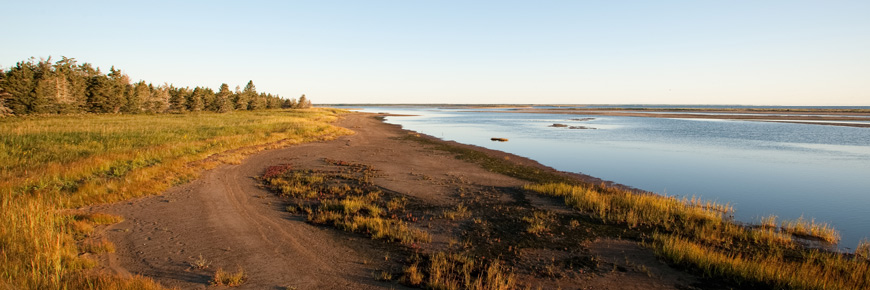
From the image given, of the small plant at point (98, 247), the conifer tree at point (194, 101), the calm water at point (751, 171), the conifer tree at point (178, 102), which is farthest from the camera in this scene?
the conifer tree at point (194, 101)

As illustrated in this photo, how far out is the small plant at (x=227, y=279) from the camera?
7.27 meters

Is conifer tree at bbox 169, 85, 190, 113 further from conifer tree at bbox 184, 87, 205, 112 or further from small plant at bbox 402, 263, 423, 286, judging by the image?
small plant at bbox 402, 263, 423, 286

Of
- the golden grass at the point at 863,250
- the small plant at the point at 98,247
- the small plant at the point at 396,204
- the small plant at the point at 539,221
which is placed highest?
the small plant at the point at 98,247

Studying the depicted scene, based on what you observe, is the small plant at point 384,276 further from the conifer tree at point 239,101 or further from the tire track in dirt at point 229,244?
the conifer tree at point 239,101

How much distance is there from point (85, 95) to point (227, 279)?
301ft

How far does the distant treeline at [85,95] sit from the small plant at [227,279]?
72.3 m

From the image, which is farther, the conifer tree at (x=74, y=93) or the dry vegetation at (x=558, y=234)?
the conifer tree at (x=74, y=93)

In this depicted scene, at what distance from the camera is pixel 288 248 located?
31.0ft

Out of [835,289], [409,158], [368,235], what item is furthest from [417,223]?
[409,158]

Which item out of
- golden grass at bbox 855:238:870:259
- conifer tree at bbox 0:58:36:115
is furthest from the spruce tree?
golden grass at bbox 855:238:870:259

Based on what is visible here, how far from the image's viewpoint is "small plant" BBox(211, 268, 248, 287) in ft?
23.8

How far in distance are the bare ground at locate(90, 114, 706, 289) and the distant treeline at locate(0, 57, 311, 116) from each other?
6589 centimetres

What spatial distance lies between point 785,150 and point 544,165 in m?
26.7

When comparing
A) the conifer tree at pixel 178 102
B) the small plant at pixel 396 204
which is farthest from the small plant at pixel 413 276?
the conifer tree at pixel 178 102
